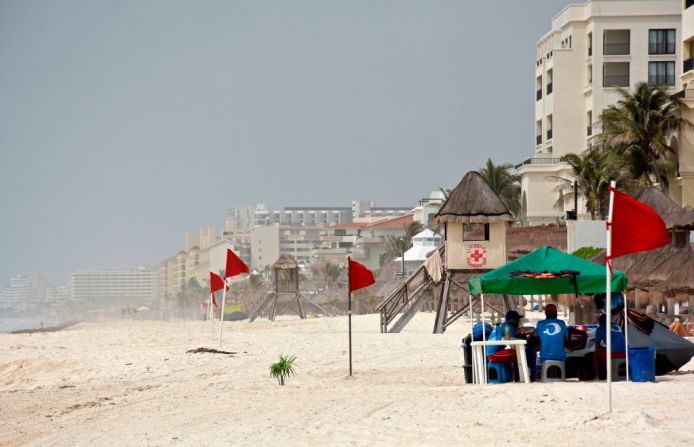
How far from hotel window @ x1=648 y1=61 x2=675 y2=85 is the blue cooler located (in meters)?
51.7

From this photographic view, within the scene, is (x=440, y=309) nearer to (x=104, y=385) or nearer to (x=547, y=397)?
(x=104, y=385)

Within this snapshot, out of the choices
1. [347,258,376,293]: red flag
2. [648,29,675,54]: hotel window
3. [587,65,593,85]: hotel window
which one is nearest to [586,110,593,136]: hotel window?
[587,65,593,85]: hotel window

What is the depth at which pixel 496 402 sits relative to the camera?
12.8 m

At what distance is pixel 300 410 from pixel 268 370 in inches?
292

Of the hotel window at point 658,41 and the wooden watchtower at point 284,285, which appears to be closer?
the wooden watchtower at point 284,285

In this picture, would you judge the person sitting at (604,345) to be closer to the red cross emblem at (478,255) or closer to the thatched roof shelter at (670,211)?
the thatched roof shelter at (670,211)

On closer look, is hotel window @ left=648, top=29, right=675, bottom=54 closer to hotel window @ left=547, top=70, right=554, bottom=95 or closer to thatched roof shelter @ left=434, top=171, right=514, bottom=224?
hotel window @ left=547, top=70, right=554, bottom=95

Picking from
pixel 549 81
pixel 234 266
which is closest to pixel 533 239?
pixel 234 266

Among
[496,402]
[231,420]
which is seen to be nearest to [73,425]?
[231,420]

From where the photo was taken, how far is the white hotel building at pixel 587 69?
210 feet

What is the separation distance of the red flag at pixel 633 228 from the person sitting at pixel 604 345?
2827 millimetres

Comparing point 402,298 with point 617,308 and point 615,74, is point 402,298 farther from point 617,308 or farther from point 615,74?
point 615,74

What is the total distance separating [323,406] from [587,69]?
182 feet

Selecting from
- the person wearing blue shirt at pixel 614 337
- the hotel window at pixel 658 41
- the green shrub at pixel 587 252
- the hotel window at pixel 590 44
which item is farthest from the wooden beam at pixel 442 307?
the hotel window at pixel 658 41
